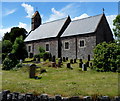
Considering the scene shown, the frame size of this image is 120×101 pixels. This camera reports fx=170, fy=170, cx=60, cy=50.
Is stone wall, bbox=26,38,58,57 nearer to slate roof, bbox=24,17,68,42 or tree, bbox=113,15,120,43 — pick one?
slate roof, bbox=24,17,68,42

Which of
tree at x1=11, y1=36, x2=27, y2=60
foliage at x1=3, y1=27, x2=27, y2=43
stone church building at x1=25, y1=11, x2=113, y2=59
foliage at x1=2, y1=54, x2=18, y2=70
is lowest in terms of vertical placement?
foliage at x1=2, y1=54, x2=18, y2=70

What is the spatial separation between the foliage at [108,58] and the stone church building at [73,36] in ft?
33.9

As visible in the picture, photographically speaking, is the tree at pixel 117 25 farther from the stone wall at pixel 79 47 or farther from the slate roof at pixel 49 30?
the slate roof at pixel 49 30

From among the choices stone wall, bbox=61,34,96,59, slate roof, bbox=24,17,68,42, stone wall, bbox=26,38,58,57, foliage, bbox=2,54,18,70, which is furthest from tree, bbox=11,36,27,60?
stone wall, bbox=61,34,96,59

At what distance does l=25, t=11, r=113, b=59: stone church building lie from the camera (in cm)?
2831

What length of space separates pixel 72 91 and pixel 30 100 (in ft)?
6.47

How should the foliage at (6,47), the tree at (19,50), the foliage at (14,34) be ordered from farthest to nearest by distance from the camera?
the foliage at (14,34) < the foliage at (6,47) < the tree at (19,50)

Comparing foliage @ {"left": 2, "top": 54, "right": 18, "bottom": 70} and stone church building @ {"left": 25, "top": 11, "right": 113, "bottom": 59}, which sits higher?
stone church building @ {"left": 25, "top": 11, "right": 113, "bottom": 59}

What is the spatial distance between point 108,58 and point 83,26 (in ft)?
52.4

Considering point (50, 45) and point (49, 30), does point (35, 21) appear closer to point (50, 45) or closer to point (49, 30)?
point (49, 30)

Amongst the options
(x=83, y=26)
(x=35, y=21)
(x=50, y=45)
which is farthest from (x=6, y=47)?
(x=35, y=21)

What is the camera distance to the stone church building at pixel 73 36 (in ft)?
92.9

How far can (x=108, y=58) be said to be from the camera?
15.2 metres

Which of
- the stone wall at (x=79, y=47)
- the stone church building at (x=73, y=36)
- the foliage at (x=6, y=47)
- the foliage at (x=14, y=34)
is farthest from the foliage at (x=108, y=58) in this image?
the foliage at (x=14, y=34)
